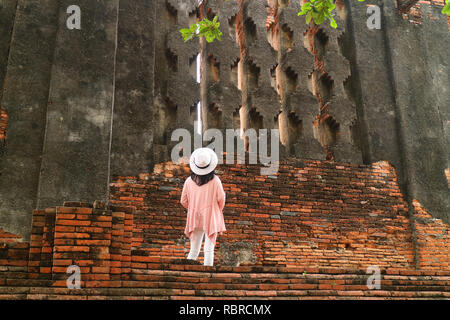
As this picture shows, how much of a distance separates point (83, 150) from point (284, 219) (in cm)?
343

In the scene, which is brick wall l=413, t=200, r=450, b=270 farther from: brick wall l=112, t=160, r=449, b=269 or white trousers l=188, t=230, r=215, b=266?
white trousers l=188, t=230, r=215, b=266

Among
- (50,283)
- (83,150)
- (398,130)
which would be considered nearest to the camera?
(50,283)

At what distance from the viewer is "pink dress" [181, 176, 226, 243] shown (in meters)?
6.49

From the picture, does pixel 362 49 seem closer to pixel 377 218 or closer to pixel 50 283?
pixel 377 218

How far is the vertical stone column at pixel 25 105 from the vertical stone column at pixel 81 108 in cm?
24

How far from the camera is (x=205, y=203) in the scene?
653cm

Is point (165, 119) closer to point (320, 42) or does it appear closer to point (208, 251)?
point (208, 251)

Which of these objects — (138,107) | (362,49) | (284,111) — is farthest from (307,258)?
(362,49)

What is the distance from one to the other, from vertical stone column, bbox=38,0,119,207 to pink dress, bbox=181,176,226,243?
1.71m

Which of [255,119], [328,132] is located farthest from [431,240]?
[255,119]

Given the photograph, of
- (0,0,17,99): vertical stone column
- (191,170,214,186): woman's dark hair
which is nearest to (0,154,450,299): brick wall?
(191,170,214,186): woman's dark hair

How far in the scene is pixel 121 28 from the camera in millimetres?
8914

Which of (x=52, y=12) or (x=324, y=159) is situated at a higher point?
(x=52, y=12)

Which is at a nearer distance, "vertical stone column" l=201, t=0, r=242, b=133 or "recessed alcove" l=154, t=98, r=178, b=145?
"recessed alcove" l=154, t=98, r=178, b=145
